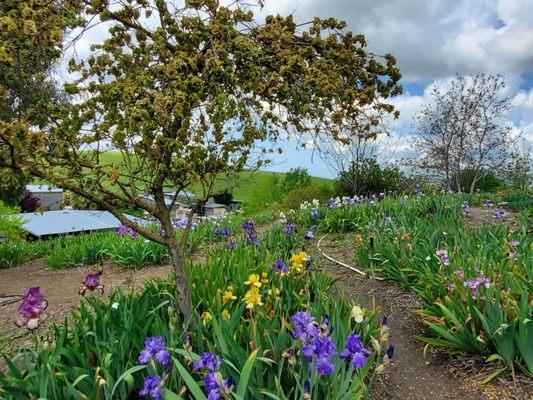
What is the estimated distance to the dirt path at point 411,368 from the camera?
2.75 meters

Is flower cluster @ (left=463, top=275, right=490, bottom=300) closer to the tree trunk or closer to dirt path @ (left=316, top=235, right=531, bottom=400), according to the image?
dirt path @ (left=316, top=235, right=531, bottom=400)

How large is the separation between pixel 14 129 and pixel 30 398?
1543 mm

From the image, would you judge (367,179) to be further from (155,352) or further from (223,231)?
(155,352)

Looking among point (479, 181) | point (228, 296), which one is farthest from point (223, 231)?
point (479, 181)

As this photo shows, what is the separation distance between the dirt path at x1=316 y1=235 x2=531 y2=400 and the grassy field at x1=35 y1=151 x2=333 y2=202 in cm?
143

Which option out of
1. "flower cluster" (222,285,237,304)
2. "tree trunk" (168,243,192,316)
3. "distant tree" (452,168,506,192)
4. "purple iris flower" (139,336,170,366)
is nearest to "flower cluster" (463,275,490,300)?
"flower cluster" (222,285,237,304)

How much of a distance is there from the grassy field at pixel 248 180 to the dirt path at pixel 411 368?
1.43 metres

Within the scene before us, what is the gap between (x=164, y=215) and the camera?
10.2 feet

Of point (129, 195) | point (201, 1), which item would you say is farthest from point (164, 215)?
point (201, 1)

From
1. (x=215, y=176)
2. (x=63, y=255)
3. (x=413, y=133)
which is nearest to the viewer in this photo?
(x=215, y=176)

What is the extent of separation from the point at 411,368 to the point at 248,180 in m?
1.95

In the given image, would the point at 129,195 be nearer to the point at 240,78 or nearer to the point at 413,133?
the point at 240,78

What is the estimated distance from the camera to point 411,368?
3.10 m

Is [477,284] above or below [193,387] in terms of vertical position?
above
